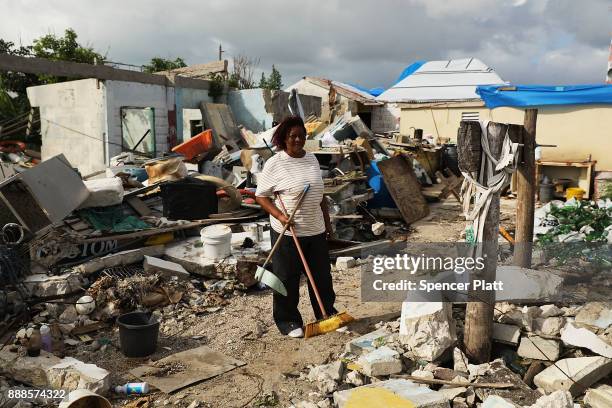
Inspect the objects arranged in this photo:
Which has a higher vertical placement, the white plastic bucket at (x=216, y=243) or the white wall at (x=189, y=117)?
the white wall at (x=189, y=117)

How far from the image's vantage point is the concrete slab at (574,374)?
345 cm

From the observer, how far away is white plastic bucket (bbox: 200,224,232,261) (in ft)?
20.3

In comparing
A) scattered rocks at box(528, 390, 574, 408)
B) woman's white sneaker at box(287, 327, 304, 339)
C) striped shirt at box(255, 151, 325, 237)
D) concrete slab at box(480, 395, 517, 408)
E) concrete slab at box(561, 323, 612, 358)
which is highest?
striped shirt at box(255, 151, 325, 237)

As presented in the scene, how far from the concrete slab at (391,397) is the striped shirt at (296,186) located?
145 cm

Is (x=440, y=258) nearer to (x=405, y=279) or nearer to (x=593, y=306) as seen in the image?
(x=405, y=279)

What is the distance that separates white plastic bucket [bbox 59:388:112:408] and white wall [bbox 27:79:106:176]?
9.62m

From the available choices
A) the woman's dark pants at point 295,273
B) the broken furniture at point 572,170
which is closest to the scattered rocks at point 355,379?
the woman's dark pants at point 295,273

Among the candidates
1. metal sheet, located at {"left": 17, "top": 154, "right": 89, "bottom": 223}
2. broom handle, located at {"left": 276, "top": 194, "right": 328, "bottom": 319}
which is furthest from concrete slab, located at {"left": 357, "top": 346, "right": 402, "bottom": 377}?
metal sheet, located at {"left": 17, "top": 154, "right": 89, "bottom": 223}

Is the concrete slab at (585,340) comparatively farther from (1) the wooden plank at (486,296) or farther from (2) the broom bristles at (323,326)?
(2) the broom bristles at (323,326)

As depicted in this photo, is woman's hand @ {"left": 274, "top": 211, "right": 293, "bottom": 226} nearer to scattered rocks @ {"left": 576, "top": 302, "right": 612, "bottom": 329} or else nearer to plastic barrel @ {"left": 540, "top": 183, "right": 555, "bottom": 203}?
scattered rocks @ {"left": 576, "top": 302, "right": 612, "bottom": 329}

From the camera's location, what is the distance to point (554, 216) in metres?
7.62

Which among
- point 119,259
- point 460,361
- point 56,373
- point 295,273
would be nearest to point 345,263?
point 295,273

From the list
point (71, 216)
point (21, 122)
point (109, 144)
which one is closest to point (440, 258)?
point (71, 216)

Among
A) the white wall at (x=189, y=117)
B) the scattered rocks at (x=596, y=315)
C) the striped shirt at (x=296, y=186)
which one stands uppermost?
the white wall at (x=189, y=117)
